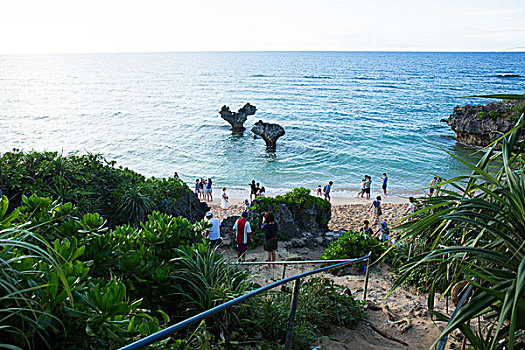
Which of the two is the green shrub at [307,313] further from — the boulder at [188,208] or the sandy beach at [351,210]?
the sandy beach at [351,210]

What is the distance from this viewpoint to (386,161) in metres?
28.5

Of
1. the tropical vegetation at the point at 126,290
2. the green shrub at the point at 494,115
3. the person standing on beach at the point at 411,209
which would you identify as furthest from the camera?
the green shrub at the point at 494,115

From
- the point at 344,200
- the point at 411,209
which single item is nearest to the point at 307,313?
the point at 411,209

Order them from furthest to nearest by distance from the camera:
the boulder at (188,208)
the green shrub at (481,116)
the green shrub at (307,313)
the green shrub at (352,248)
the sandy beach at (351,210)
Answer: the green shrub at (481,116) → the sandy beach at (351,210) → the boulder at (188,208) → the green shrub at (352,248) → the green shrub at (307,313)

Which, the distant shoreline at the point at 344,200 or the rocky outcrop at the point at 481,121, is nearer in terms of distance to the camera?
the distant shoreline at the point at 344,200

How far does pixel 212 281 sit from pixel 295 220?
7.74 metres

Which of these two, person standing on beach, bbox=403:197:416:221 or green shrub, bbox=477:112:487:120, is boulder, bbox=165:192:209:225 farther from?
green shrub, bbox=477:112:487:120

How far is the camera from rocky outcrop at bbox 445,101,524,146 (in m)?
29.4

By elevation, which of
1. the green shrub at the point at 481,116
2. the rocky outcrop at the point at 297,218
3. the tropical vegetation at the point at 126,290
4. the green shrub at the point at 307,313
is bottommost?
the rocky outcrop at the point at 297,218

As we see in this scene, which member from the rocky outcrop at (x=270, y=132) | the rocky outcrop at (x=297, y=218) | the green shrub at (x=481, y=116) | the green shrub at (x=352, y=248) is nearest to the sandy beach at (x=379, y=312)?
the green shrub at (x=352, y=248)

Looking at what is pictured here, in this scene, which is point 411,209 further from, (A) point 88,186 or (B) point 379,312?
(A) point 88,186

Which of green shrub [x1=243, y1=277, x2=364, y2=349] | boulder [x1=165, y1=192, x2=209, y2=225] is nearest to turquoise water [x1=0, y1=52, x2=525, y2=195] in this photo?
green shrub [x1=243, y1=277, x2=364, y2=349]

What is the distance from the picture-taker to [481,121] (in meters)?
30.4

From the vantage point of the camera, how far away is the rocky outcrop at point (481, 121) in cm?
2938
